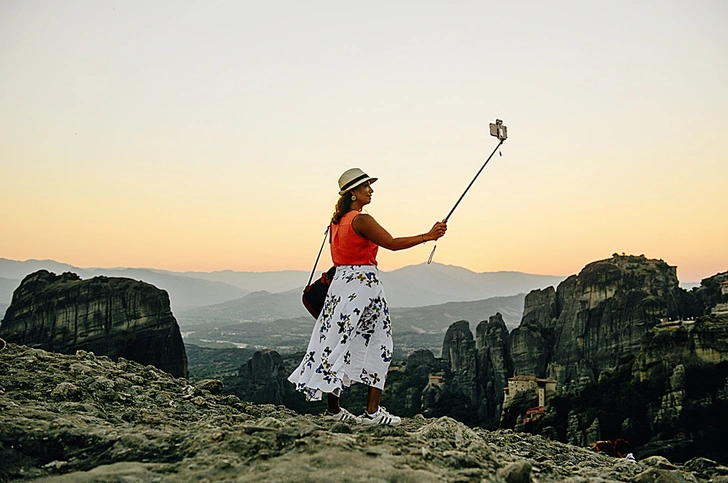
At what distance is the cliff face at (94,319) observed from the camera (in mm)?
42594

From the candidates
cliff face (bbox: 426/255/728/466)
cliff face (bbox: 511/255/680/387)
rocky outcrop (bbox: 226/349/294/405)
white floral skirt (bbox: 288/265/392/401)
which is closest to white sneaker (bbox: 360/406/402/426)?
white floral skirt (bbox: 288/265/392/401)

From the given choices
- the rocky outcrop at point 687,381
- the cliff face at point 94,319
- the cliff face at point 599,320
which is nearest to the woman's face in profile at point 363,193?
the rocky outcrop at point 687,381

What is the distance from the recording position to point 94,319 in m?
43.5

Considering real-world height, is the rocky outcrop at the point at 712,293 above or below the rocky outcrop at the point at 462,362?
above

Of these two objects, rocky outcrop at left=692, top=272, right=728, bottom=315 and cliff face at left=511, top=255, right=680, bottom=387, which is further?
cliff face at left=511, top=255, right=680, bottom=387

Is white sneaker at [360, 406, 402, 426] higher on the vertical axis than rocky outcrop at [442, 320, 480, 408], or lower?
higher

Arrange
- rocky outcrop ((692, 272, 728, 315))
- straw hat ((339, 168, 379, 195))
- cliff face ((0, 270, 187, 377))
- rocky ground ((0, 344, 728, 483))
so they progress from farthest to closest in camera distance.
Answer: rocky outcrop ((692, 272, 728, 315)) → cliff face ((0, 270, 187, 377)) → straw hat ((339, 168, 379, 195)) → rocky ground ((0, 344, 728, 483))

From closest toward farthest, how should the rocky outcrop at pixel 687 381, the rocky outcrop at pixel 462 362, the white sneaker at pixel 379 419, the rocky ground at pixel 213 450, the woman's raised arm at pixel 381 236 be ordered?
the rocky ground at pixel 213 450
the white sneaker at pixel 379 419
the woman's raised arm at pixel 381 236
the rocky outcrop at pixel 687 381
the rocky outcrop at pixel 462 362

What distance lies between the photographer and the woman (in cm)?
543

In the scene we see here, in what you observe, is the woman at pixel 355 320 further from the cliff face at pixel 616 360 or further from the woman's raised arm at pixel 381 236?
the cliff face at pixel 616 360

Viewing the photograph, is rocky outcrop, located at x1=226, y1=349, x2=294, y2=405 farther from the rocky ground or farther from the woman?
the woman

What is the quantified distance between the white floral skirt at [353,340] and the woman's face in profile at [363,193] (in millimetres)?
676

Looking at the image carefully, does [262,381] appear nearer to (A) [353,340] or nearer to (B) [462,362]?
(B) [462,362]

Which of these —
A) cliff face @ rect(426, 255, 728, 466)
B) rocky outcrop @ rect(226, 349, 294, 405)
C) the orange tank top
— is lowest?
rocky outcrop @ rect(226, 349, 294, 405)
